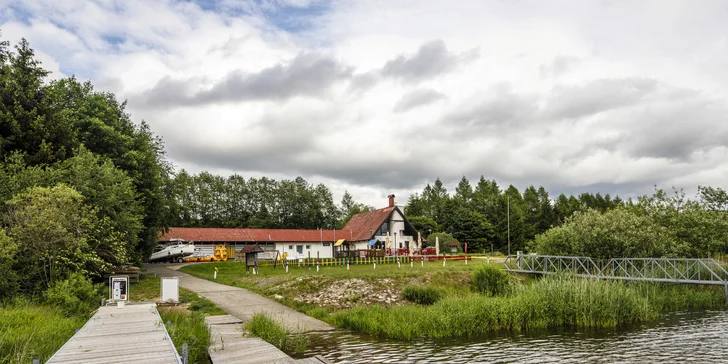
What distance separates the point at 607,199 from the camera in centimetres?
9988

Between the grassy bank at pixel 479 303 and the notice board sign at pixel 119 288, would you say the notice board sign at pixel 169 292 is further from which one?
the grassy bank at pixel 479 303

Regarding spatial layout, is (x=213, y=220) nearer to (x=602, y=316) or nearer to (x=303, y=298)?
(x=303, y=298)

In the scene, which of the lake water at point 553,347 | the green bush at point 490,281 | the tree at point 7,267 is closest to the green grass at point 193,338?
the lake water at point 553,347

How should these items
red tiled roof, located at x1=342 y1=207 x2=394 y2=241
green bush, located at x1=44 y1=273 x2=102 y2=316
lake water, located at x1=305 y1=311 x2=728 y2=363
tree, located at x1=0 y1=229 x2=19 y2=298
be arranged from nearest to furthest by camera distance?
1. lake water, located at x1=305 y1=311 x2=728 y2=363
2. tree, located at x1=0 y1=229 x2=19 y2=298
3. green bush, located at x1=44 y1=273 x2=102 y2=316
4. red tiled roof, located at x1=342 y1=207 x2=394 y2=241

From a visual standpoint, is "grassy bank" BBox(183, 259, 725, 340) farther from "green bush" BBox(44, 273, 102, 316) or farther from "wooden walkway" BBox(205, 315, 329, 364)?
"green bush" BBox(44, 273, 102, 316)

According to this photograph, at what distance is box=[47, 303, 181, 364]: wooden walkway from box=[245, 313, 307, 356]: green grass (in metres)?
2.97

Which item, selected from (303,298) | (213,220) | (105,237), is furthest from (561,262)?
(213,220)

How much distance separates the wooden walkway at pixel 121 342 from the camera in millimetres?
8805

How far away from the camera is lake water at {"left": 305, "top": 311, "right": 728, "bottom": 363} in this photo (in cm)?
1390

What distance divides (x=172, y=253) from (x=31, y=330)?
1487 inches

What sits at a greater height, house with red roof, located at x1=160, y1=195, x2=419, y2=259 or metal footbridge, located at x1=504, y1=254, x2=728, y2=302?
house with red roof, located at x1=160, y1=195, x2=419, y2=259

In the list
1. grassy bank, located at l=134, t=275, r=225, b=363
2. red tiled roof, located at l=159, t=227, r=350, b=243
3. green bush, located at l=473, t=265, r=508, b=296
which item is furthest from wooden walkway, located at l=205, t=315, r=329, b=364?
red tiled roof, located at l=159, t=227, r=350, b=243

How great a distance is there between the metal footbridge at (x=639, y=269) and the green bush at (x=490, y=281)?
9.98ft

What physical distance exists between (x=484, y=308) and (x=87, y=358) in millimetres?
14296
